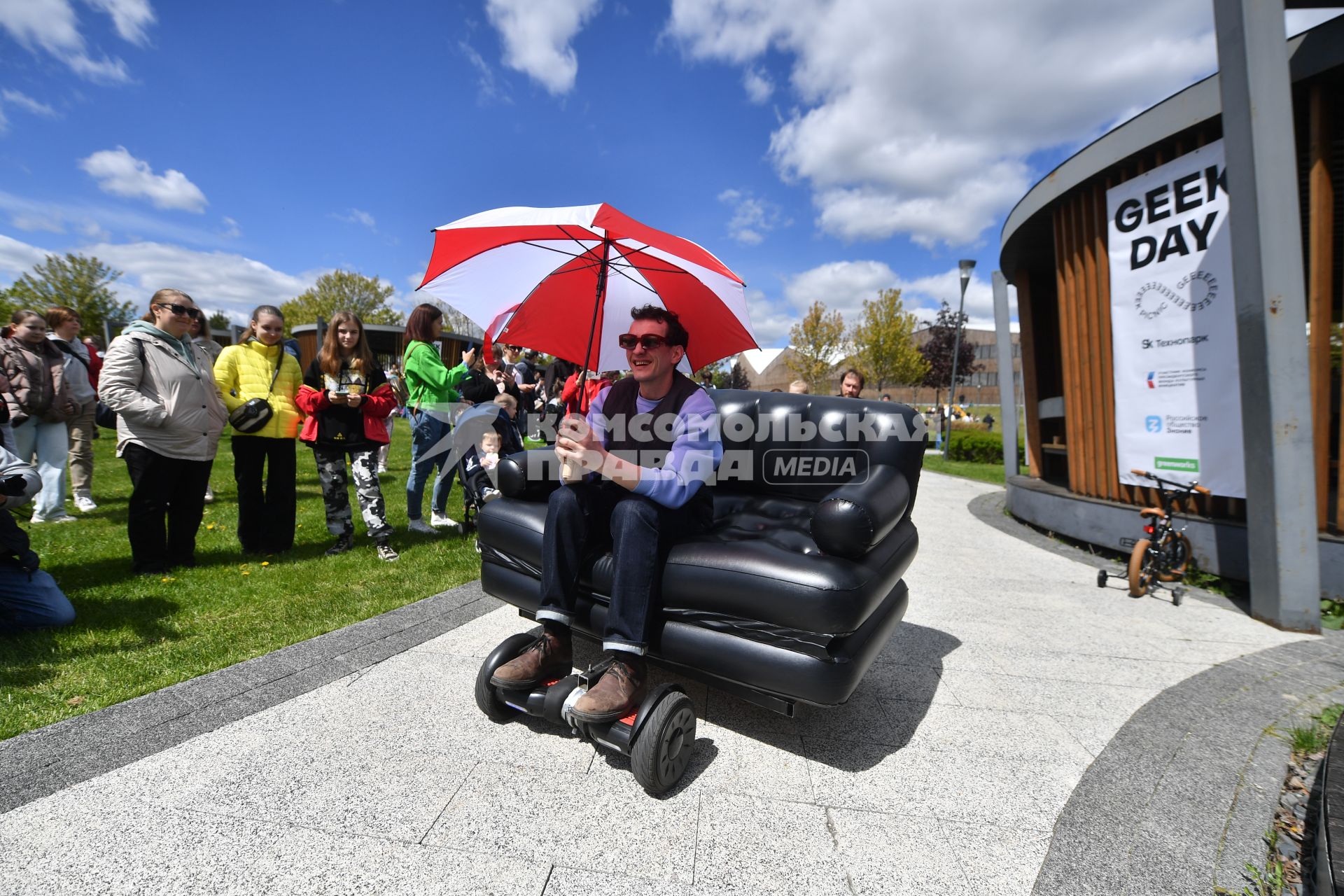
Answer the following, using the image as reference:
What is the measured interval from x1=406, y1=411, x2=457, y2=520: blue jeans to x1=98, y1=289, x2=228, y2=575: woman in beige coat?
1556 mm

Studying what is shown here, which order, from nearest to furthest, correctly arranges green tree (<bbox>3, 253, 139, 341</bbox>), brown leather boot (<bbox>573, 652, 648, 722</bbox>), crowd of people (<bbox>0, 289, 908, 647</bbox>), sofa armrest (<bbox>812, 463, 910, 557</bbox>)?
brown leather boot (<bbox>573, 652, 648, 722</bbox>), sofa armrest (<bbox>812, 463, 910, 557</bbox>), crowd of people (<bbox>0, 289, 908, 647</bbox>), green tree (<bbox>3, 253, 139, 341</bbox>)

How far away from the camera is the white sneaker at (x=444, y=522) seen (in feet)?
18.6

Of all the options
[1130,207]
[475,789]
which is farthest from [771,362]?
[475,789]

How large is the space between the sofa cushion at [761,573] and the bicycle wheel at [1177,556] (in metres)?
2.93

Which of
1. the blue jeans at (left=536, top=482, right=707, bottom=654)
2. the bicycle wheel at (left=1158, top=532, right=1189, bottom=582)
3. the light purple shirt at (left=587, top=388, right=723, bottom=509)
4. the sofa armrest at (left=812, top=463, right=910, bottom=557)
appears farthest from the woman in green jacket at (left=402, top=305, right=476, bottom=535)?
the bicycle wheel at (left=1158, top=532, right=1189, bottom=582)

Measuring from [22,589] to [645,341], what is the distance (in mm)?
3199

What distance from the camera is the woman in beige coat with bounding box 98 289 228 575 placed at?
3.61 meters

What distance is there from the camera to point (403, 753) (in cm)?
208

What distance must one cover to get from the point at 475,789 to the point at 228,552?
147 inches

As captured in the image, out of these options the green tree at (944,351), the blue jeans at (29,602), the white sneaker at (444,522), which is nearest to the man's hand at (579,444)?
the blue jeans at (29,602)

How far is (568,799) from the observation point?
190 cm

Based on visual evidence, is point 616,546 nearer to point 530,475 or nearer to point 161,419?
point 530,475

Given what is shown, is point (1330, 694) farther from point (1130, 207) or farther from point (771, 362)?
point (771, 362)

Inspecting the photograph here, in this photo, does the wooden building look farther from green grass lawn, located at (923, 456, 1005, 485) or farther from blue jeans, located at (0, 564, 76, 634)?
blue jeans, located at (0, 564, 76, 634)
